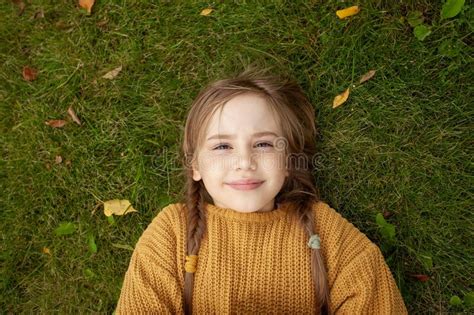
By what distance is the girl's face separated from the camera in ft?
7.20

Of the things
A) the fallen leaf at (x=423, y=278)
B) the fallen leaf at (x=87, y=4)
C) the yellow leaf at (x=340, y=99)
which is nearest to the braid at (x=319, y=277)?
the fallen leaf at (x=423, y=278)

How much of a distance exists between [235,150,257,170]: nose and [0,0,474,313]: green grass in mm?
790

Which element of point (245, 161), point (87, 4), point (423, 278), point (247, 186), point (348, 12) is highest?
point (87, 4)

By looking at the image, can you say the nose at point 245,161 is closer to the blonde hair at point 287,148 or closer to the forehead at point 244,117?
the forehead at point 244,117

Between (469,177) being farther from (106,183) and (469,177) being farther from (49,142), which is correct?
(49,142)

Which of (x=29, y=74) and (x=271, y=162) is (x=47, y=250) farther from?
(x=271, y=162)

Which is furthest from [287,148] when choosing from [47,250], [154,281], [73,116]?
[47,250]

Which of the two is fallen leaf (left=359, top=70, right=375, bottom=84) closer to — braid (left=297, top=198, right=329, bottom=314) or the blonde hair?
the blonde hair

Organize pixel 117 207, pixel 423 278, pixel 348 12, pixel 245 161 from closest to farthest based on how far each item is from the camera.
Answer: pixel 245 161
pixel 423 278
pixel 348 12
pixel 117 207

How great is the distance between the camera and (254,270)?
2.37 meters

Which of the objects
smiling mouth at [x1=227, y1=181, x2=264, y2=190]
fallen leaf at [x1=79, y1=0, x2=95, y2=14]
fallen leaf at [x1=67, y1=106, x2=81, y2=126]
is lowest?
smiling mouth at [x1=227, y1=181, x2=264, y2=190]

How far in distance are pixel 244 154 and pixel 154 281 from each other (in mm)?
776

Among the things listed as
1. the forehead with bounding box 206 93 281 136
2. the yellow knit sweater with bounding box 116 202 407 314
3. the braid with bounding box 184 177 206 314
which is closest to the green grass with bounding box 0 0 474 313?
the braid with bounding box 184 177 206 314

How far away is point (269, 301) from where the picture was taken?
2.35 m
